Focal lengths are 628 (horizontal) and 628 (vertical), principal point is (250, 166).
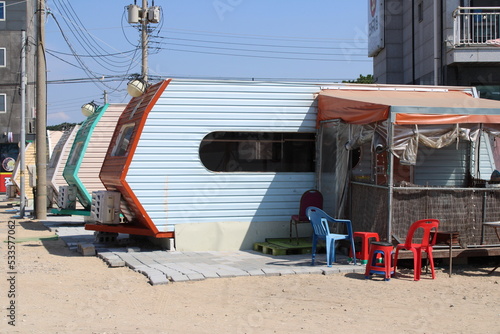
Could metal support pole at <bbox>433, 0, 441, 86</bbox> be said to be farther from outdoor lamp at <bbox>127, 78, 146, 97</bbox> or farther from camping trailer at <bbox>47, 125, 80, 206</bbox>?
camping trailer at <bbox>47, 125, 80, 206</bbox>

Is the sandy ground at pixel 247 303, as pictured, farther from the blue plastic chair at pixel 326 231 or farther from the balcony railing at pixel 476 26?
the balcony railing at pixel 476 26

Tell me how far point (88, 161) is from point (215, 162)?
226 inches

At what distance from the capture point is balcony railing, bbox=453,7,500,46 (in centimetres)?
1794

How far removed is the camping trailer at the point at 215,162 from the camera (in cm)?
1123

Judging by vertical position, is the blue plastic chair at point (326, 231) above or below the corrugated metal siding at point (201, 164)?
below

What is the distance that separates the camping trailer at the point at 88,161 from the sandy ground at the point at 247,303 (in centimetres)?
574

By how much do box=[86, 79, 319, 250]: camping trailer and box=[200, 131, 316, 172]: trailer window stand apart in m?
0.02

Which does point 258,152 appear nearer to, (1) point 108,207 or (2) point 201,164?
(2) point 201,164

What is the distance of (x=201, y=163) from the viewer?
11484mm

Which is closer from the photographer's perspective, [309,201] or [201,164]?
[201,164]

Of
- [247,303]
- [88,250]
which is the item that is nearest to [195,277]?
[247,303]

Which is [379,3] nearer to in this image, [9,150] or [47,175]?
[47,175]

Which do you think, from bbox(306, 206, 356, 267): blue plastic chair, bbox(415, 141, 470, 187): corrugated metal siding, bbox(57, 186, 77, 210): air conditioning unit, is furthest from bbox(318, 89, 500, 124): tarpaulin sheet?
bbox(57, 186, 77, 210): air conditioning unit

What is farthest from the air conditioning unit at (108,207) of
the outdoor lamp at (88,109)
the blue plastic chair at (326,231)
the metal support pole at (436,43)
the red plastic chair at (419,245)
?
the metal support pole at (436,43)
